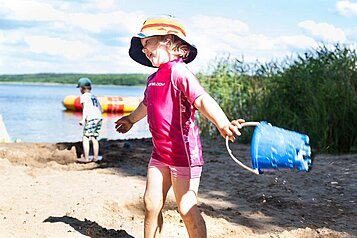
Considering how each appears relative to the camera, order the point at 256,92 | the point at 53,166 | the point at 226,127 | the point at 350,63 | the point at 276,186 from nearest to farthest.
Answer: the point at 226,127, the point at 276,186, the point at 53,166, the point at 350,63, the point at 256,92

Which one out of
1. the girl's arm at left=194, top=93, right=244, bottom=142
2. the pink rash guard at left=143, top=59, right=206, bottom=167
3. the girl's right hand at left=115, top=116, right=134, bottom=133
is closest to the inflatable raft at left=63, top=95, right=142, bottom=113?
the girl's right hand at left=115, top=116, right=134, bottom=133

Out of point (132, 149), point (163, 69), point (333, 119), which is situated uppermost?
point (163, 69)

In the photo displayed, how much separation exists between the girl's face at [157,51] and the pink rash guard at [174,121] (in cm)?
5

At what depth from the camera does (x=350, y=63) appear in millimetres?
10750

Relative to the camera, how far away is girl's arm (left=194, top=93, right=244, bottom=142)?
336 cm

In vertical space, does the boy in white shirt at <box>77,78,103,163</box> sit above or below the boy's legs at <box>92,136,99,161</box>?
above

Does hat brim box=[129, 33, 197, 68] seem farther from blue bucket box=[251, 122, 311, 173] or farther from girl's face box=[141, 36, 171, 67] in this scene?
blue bucket box=[251, 122, 311, 173]

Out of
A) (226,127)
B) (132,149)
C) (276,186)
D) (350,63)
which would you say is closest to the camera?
(226,127)

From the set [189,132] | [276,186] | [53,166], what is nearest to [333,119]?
[276,186]

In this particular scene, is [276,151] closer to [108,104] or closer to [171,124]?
[171,124]

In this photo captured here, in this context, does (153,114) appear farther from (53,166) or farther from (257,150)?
(53,166)

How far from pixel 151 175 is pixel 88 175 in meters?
2.95

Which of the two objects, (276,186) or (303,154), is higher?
(303,154)

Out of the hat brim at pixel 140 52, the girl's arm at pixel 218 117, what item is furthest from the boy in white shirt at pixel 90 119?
the girl's arm at pixel 218 117
